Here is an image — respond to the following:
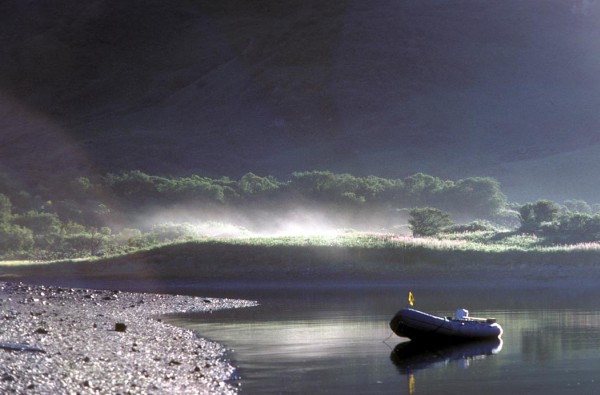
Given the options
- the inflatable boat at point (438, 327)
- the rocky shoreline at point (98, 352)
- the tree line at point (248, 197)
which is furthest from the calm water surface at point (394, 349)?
the tree line at point (248, 197)

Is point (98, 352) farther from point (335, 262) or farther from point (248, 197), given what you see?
point (248, 197)

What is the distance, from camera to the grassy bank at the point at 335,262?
62.8m

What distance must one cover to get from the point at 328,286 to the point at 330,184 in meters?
66.7

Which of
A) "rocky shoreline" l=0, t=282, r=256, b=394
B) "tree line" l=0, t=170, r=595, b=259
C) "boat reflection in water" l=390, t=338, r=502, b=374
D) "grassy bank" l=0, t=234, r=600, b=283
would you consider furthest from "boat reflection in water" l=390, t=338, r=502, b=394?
"tree line" l=0, t=170, r=595, b=259

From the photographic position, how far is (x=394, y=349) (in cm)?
3281

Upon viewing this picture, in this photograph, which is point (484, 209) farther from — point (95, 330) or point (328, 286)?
point (95, 330)

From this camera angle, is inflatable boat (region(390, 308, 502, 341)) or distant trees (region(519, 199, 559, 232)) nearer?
inflatable boat (region(390, 308, 502, 341))

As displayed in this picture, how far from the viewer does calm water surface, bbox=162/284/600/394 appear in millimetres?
26141

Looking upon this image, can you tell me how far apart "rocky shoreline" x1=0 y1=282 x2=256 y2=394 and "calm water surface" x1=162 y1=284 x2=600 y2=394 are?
1.12 meters

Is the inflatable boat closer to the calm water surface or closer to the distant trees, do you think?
the calm water surface

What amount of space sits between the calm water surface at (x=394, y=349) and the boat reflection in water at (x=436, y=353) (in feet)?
0.11

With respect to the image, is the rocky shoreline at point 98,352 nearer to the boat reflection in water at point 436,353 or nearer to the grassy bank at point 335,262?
the boat reflection in water at point 436,353

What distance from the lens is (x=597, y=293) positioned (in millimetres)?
54312

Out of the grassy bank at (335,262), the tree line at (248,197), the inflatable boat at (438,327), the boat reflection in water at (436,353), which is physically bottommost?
the boat reflection in water at (436,353)
